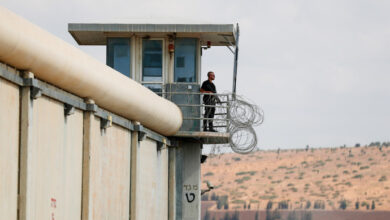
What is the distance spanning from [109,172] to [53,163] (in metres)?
3.35

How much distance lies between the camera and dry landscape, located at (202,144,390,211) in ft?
411

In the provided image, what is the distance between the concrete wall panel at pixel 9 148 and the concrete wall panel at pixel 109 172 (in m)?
3.29

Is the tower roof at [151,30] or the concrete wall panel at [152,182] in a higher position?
the tower roof at [151,30]

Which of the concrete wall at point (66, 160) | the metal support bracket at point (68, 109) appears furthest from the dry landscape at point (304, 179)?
the metal support bracket at point (68, 109)

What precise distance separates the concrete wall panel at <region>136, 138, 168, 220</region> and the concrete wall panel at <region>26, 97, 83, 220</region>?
4.36m

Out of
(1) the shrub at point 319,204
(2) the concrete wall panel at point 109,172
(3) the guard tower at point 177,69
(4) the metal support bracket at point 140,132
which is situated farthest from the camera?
(1) the shrub at point 319,204

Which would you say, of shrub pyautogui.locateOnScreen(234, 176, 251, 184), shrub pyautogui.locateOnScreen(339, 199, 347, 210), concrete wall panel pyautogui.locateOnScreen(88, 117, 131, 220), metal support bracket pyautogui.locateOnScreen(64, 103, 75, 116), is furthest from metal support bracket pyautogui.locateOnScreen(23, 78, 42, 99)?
shrub pyautogui.locateOnScreen(234, 176, 251, 184)

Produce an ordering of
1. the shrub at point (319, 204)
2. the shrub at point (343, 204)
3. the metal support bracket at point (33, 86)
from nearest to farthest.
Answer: the metal support bracket at point (33, 86), the shrub at point (343, 204), the shrub at point (319, 204)

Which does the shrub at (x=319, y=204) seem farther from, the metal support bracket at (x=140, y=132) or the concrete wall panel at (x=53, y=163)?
the concrete wall panel at (x=53, y=163)

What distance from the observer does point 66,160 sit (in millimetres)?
16938

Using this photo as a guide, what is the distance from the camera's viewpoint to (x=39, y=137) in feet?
51.2

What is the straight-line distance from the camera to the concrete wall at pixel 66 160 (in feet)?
48.1

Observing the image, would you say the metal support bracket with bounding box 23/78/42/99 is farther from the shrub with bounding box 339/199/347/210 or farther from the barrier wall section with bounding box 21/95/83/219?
the shrub with bounding box 339/199/347/210

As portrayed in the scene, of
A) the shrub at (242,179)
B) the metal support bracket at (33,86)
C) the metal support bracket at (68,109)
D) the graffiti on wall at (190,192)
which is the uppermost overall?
the shrub at (242,179)
